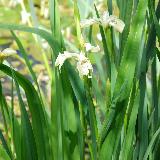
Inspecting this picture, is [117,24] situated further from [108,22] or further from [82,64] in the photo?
[82,64]

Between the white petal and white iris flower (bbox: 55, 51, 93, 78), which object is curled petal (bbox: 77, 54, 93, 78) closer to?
white iris flower (bbox: 55, 51, 93, 78)

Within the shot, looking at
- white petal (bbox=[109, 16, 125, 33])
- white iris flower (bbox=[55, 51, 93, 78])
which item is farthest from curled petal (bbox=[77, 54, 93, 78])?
white petal (bbox=[109, 16, 125, 33])

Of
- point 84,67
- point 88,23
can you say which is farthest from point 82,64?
point 88,23

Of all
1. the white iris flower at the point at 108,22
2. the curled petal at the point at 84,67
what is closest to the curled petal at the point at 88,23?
the white iris flower at the point at 108,22

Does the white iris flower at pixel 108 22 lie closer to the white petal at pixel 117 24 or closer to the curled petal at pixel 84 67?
the white petal at pixel 117 24

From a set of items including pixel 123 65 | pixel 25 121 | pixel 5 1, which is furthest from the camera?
pixel 5 1

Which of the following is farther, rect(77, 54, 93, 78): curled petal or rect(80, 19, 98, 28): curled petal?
rect(80, 19, 98, 28): curled petal

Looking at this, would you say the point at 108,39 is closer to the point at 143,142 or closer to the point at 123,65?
the point at 123,65

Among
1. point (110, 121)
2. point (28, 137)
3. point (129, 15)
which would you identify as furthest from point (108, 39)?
point (28, 137)

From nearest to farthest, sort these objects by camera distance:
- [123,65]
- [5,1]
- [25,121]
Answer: [123,65] → [25,121] → [5,1]

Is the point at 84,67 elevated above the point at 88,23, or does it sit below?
below

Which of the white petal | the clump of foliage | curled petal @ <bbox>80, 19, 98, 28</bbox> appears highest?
curled petal @ <bbox>80, 19, 98, 28</bbox>
